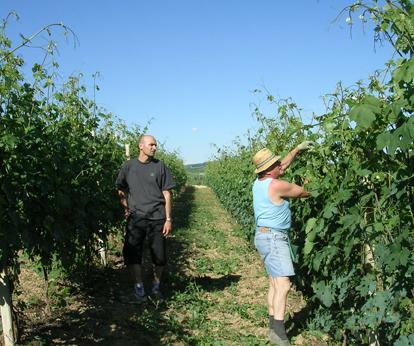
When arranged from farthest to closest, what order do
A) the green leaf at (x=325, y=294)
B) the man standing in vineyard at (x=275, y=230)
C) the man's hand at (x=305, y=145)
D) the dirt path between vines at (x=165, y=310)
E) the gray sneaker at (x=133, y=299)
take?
the gray sneaker at (x=133, y=299)
the dirt path between vines at (x=165, y=310)
the man's hand at (x=305, y=145)
the man standing in vineyard at (x=275, y=230)
the green leaf at (x=325, y=294)

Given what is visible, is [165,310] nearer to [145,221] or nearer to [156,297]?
[156,297]

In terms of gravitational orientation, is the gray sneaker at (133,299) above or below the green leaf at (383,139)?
below

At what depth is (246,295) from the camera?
494 centimetres

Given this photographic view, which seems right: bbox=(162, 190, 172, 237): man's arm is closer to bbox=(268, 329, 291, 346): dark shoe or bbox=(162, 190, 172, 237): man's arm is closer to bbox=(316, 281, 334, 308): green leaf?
bbox=(268, 329, 291, 346): dark shoe

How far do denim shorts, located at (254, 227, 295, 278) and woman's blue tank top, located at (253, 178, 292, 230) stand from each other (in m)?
0.08

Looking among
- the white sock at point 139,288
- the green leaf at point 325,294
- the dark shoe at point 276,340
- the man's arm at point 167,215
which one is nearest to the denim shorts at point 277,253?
the green leaf at point 325,294

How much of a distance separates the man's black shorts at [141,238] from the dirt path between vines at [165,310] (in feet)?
1.79

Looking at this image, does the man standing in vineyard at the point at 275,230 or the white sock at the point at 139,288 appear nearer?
the man standing in vineyard at the point at 275,230

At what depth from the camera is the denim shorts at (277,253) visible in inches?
129

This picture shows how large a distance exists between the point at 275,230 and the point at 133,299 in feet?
6.89

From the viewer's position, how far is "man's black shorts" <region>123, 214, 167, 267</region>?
4.48 metres

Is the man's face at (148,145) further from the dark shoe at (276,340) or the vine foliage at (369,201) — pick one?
the dark shoe at (276,340)

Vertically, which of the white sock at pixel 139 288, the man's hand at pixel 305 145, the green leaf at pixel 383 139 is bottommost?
the white sock at pixel 139 288

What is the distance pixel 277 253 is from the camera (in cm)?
330
